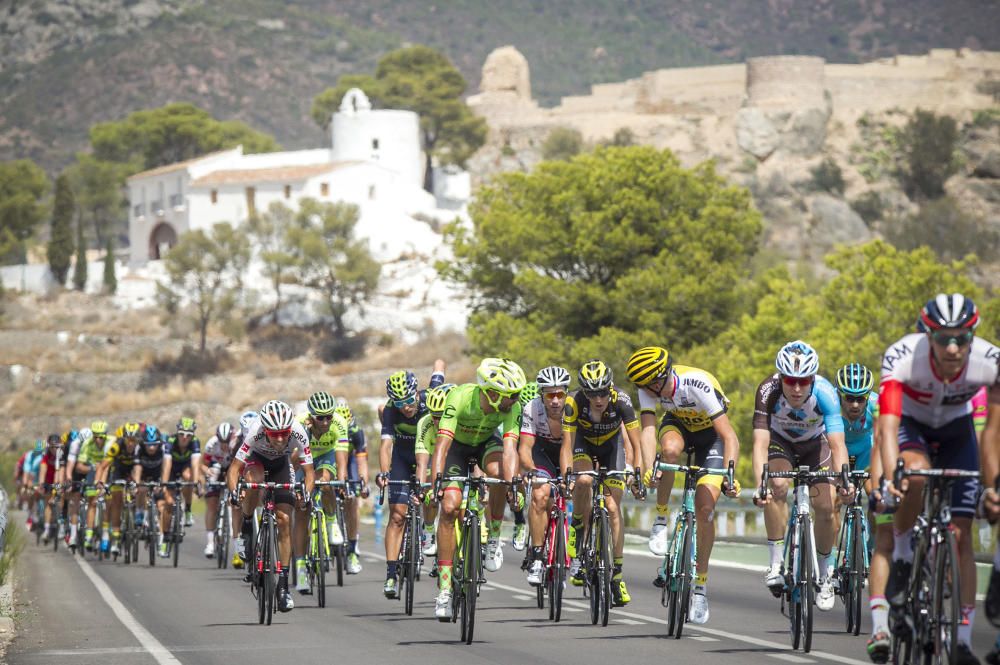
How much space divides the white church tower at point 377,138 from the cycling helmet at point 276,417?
10975cm

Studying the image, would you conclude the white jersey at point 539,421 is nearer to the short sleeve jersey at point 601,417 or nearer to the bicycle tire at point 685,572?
the short sleeve jersey at point 601,417

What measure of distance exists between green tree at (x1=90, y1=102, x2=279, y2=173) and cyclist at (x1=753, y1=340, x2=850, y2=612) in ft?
462

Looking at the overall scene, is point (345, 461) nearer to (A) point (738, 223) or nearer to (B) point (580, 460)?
(B) point (580, 460)

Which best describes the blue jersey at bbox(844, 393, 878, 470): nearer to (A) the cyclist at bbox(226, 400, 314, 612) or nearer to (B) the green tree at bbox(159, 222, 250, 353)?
(A) the cyclist at bbox(226, 400, 314, 612)

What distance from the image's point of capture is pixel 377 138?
414 ft

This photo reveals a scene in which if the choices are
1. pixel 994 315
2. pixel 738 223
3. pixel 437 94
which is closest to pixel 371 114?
pixel 437 94

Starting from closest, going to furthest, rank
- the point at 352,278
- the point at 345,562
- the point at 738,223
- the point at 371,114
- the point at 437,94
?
the point at 345,562
the point at 738,223
the point at 352,278
the point at 371,114
the point at 437,94

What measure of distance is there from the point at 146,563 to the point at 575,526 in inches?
498

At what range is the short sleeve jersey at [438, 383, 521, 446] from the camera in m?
14.8

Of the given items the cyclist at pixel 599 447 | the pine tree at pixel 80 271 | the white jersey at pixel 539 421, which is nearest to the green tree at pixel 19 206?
the pine tree at pixel 80 271

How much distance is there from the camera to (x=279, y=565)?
50.2 feet

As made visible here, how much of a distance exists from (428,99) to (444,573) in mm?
134518

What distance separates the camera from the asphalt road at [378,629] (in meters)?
13.1

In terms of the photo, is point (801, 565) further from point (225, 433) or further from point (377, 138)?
point (377, 138)
